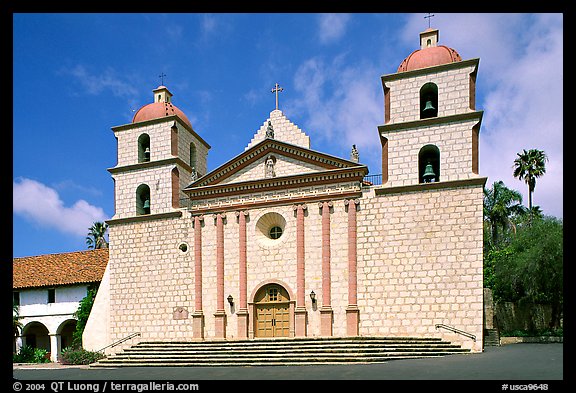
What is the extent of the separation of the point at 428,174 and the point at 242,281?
396 inches

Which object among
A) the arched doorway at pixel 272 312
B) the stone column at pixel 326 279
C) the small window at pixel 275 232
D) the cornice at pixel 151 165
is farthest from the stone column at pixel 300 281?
the cornice at pixel 151 165

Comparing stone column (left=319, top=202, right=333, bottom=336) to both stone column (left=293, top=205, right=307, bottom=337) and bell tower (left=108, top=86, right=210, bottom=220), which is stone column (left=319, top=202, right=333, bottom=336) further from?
bell tower (left=108, top=86, right=210, bottom=220)

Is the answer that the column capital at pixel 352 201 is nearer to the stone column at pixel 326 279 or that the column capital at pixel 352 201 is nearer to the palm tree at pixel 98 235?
the stone column at pixel 326 279

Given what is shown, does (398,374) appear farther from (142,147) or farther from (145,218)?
(142,147)

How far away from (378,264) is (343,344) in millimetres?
3871

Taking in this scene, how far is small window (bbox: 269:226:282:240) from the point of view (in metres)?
23.5

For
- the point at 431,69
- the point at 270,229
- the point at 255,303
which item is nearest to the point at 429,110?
the point at 431,69

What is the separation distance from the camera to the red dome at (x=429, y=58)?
21609 mm

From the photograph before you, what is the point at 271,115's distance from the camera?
2502 cm

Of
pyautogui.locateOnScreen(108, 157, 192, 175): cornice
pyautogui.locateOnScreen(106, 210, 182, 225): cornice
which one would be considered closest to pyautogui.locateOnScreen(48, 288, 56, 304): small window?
pyautogui.locateOnScreen(106, 210, 182, 225): cornice

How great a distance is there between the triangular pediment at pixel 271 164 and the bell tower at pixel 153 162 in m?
1.73

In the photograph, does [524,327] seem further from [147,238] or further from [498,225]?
[147,238]
